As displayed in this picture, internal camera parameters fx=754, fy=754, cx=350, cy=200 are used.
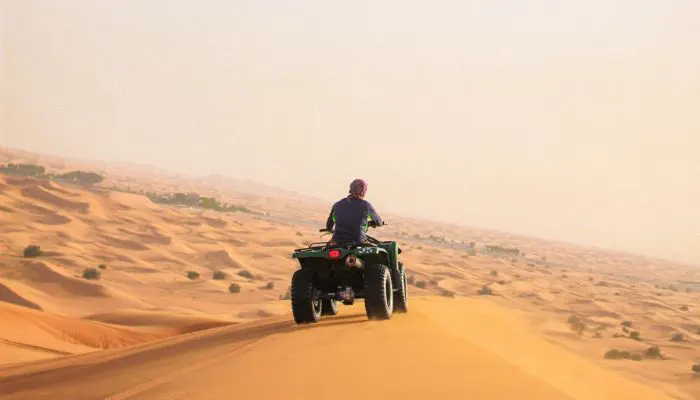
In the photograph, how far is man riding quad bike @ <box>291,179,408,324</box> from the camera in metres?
9.48

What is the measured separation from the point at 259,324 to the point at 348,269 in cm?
303

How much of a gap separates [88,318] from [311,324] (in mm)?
13486

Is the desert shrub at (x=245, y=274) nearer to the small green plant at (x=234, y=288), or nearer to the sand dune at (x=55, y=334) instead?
the small green plant at (x=234, y=288)

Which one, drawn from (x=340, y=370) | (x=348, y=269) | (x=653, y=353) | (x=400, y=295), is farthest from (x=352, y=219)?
(x=653, y=353)

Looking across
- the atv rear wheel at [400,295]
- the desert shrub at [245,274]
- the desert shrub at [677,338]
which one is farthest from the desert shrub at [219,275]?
the atv rear wheel at [400,295]

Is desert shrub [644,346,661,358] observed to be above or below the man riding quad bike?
below

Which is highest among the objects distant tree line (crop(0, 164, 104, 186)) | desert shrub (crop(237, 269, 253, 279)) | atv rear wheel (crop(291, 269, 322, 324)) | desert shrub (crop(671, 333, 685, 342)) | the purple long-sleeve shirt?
the purple long-sleeve shirt

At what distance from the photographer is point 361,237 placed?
995 centimetres

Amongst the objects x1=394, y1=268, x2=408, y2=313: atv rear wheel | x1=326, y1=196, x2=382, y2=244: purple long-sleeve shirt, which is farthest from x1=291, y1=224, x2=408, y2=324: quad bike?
x1=394, y1=268, x2=408, y2=313: atv rear wheel

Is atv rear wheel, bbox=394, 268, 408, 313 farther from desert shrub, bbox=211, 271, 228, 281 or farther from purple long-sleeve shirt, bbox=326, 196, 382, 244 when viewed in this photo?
desert shrub, bbox=211, 271, 228, 281

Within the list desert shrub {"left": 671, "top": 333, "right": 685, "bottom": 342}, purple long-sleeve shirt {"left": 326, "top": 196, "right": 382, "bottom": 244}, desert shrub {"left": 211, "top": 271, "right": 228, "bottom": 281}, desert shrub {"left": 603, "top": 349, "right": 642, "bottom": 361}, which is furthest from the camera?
desert shrub {"left": 211, "top": 271, "right": 228, "bottom": 281}

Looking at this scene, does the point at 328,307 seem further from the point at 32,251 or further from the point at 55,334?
the point at 32,251

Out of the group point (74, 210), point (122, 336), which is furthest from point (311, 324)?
point (74, 210)

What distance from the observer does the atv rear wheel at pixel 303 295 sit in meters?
9.72
